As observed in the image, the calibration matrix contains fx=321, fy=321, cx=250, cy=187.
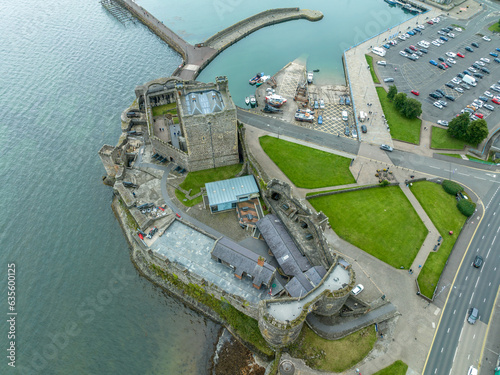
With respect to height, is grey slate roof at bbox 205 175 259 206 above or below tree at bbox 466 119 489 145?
above

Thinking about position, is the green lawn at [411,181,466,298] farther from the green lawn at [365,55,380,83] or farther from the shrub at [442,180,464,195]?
the green lawn at [365,55,380,83]

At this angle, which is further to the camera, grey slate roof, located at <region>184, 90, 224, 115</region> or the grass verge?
grey slate roof, located at <region>184, 90, 224, 115</region>

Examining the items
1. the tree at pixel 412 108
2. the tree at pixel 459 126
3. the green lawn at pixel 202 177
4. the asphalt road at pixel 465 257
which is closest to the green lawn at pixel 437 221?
the asphalt road at pixel 465 257

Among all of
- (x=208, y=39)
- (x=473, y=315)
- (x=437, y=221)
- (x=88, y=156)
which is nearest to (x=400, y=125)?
(x=437, y=221)

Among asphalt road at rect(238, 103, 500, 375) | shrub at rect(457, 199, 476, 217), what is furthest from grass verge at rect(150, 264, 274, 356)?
shrub at rect(457, 199, 476, 217)

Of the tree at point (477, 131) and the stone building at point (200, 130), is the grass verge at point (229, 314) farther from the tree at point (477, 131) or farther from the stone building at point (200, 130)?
the tree at point (477, 131)

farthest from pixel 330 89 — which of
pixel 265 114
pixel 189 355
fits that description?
pixel 189 355
